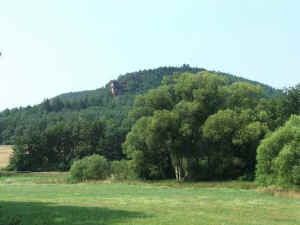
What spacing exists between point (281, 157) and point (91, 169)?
33.4 metres

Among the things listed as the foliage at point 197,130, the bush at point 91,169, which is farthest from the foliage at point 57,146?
the foliage at point 197,130

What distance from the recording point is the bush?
67.2 m

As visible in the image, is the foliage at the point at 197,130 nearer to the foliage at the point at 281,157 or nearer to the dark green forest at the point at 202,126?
the dark green forest at the point at 202,126

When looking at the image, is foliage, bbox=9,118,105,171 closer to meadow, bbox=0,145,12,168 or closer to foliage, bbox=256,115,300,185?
meadow, bbox=0,145,12,168

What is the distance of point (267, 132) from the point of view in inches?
2281

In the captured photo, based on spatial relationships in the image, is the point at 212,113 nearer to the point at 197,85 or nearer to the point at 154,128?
the point at 197,85

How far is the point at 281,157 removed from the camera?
4434 centimetres

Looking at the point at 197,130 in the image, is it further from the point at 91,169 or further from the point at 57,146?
the point at 57,146

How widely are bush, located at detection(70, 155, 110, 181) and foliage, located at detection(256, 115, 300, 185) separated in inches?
1108

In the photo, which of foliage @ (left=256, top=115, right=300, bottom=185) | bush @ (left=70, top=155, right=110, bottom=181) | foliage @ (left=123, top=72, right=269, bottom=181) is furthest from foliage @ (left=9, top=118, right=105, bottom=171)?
foliage @ (left=256, top=115, right=300, bottom=185)

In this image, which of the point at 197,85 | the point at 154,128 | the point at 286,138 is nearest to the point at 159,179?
the point at 154,128

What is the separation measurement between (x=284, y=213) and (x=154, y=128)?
37.1 meters

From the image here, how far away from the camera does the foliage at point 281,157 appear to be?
4381 centimetres

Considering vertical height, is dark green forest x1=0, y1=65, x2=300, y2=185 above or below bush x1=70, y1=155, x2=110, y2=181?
above
